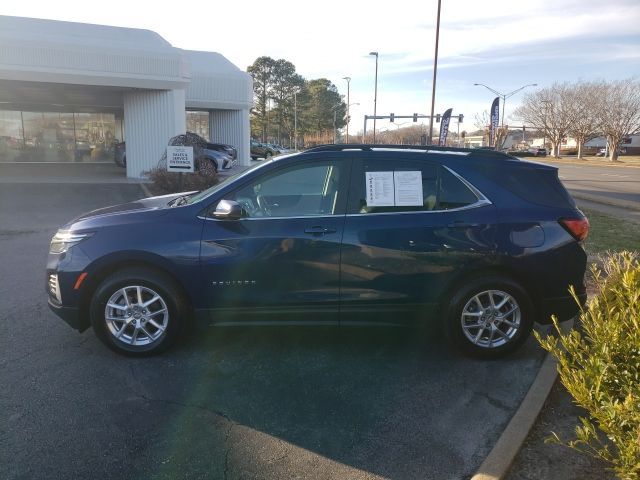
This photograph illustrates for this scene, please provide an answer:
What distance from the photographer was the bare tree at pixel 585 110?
57688mm

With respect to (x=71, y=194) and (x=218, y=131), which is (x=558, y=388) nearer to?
(x=71, y=194)

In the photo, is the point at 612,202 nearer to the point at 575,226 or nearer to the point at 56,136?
the point at 575,226

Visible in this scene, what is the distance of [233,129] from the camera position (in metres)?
30.2

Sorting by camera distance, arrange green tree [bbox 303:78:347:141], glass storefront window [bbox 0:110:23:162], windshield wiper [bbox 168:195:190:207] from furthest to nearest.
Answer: green tree [bbox 303:78:347:141] < glass storefront window [bbox 0:110:23:162] < windshield wiper [bbox 168:195:190:207]

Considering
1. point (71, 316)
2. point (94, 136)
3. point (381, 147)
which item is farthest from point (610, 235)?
point (94, 136)

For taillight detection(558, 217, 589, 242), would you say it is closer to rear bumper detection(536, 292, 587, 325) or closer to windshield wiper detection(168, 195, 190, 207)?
rear bumper detection(536, 292, 587, 325)

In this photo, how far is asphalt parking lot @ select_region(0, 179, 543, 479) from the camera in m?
2.97

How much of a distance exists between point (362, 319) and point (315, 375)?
60 cm

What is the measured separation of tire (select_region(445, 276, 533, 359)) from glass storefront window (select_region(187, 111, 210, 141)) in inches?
1211

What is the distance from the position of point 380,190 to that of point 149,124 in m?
18.1

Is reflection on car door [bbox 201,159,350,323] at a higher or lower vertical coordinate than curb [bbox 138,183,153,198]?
higher

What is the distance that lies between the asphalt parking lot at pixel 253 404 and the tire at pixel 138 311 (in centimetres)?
15

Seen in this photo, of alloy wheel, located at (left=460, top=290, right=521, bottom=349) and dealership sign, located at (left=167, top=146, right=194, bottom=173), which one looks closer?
alloy wheel, located at (left=460, top=290, right=521, bottom=349)

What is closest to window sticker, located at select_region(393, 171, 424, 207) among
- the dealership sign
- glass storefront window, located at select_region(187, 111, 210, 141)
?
the dealership sign
